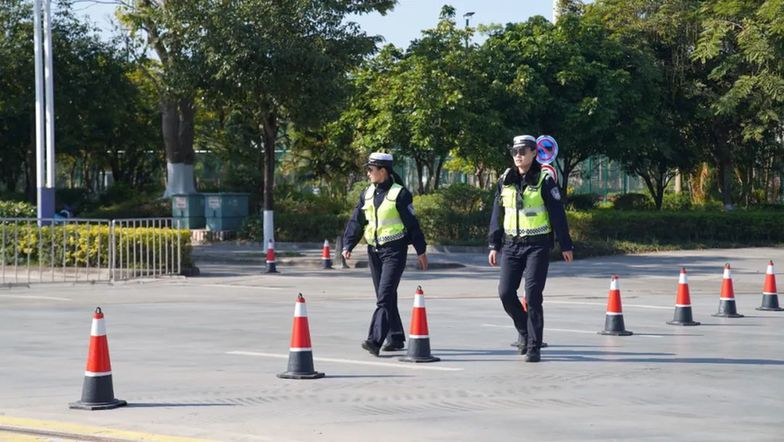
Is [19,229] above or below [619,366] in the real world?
above

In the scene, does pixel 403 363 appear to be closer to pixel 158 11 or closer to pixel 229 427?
pixel 229 427

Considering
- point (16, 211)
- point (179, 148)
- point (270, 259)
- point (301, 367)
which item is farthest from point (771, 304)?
point (179, 148)

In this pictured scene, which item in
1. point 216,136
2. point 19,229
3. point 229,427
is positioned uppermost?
point 216,136

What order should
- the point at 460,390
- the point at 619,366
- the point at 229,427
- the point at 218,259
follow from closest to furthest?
the point at 229,427
the point at 460,390
the point at 619,366
the point at 218,259

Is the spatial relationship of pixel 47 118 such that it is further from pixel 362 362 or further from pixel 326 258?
pixel 362 362

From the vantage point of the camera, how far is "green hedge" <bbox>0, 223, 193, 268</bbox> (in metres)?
22.4

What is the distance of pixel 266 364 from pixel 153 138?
3791 cm

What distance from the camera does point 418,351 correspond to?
441 inches

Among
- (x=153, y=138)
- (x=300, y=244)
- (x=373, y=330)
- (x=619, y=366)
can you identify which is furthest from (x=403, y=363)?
(x=153, y=138)

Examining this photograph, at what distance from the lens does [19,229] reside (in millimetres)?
22828

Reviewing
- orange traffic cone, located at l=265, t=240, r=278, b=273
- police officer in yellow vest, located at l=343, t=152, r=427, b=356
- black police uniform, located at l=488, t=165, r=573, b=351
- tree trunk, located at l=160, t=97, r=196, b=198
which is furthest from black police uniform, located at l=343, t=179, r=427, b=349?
tree trunk, located at l=160, t=97, r=196, b=198

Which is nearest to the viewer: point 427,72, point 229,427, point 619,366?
point 229,427

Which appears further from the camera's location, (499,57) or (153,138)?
(153,138)

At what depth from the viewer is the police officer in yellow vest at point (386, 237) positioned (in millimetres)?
11469
